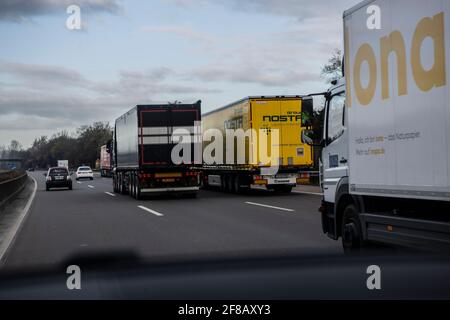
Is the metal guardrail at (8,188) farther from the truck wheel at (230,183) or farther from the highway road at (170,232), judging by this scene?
the truck wheel at (230,183)

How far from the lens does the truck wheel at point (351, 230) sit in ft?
26.7

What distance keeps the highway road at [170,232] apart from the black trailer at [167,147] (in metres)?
4.08

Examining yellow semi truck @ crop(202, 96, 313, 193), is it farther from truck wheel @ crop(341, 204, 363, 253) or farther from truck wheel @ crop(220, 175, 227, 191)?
truck wheel @ crop(341, 204, 363, 253)

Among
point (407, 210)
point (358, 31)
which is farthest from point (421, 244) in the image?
point (358, 31)

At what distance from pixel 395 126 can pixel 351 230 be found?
74.0 inches

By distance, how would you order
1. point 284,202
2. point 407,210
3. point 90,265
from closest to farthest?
point 90,265 → point 407,210 → point 284,202

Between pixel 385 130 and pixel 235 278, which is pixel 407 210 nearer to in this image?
pixel 385 130

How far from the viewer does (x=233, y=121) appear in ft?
86.7

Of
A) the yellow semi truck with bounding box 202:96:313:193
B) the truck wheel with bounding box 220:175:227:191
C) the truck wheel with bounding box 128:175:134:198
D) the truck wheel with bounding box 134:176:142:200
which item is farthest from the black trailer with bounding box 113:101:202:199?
the truck wheel with bounding box 220:175:227:191

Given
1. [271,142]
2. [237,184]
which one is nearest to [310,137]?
[271,142]

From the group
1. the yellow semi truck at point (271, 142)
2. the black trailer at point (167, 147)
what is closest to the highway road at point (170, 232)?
the yellow semi truck at point (271, 142)

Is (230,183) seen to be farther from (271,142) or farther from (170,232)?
(170,232)

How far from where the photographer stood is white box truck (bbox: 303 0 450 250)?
6.16 meters
